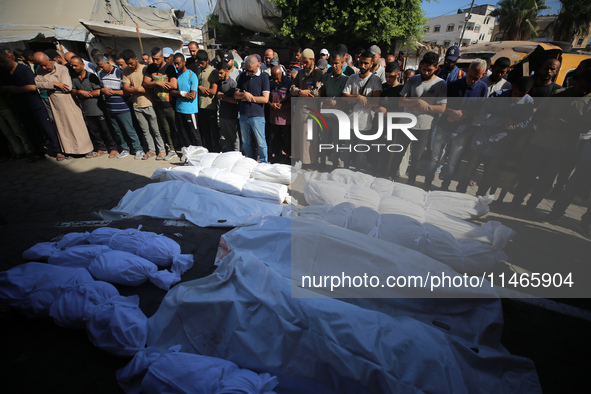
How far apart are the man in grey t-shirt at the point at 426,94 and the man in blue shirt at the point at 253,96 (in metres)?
2.20

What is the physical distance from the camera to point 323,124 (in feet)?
15.5

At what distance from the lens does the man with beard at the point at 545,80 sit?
3418 mm

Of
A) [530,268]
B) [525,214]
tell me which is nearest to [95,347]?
[530,268]

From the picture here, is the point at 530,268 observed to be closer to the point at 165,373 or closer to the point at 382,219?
the point at 382,219

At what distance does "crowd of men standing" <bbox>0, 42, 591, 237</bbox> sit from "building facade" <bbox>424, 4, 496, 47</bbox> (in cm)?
4196

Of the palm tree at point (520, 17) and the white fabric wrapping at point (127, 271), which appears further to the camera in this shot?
the palm tree at point (520, 17)

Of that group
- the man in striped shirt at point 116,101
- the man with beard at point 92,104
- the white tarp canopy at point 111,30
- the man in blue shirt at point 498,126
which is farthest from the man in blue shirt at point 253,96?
the white tarp canopy at point 111,30

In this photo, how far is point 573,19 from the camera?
1895cm

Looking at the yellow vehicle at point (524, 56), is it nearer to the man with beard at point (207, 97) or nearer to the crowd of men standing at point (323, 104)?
the crowd of men standing at point (323, 104)

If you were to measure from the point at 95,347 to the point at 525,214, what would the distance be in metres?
5.13

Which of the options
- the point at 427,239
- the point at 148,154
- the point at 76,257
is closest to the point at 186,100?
the point at 148,154

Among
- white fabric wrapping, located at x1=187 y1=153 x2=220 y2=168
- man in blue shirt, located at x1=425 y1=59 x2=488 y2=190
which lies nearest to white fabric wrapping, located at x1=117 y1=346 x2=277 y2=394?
white fabric wrapping, located at x1=187 y1=153 x2=220 y2=168

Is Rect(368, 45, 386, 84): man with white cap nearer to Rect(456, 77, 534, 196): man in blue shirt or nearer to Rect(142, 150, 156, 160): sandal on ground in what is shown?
Rect(456, 77, 534, 196): man in blue shirt

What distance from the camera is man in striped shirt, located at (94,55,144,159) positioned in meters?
4.86
